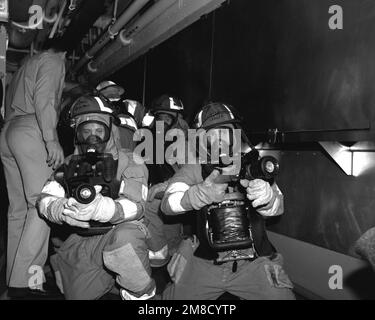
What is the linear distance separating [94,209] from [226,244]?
0.77m

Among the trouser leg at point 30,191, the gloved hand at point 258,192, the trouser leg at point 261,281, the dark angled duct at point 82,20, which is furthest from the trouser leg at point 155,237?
the dark angled duct at point 82,20

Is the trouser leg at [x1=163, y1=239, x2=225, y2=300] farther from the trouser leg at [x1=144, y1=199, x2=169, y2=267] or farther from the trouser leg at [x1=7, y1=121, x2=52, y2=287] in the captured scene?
the trouser leg at [x1=7, y1=121, x2=52, y2=287]

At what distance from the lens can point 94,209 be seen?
78.2 inches

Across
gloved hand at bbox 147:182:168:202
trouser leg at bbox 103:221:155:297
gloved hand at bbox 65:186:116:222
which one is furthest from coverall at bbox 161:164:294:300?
gloved hand at bbox 147:182:168:202

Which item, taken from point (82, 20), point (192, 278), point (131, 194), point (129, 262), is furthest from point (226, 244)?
point (82, 20)

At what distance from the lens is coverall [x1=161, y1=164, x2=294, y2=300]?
2.04 meters

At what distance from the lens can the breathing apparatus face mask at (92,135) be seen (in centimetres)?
230

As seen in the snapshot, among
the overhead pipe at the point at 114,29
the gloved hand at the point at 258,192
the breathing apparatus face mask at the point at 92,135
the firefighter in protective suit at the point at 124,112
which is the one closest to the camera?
the gloved hand at the point at 258,192

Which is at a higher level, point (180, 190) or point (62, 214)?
point (180, 190)

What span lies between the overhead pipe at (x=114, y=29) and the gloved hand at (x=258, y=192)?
9.08 feet

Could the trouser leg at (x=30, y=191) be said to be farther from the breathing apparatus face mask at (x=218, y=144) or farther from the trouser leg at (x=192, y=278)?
the breathing apparatus face mask at (x=218, y=144)

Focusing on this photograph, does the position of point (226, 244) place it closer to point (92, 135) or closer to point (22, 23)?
point (92, 135)

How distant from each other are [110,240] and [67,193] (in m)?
0.43
